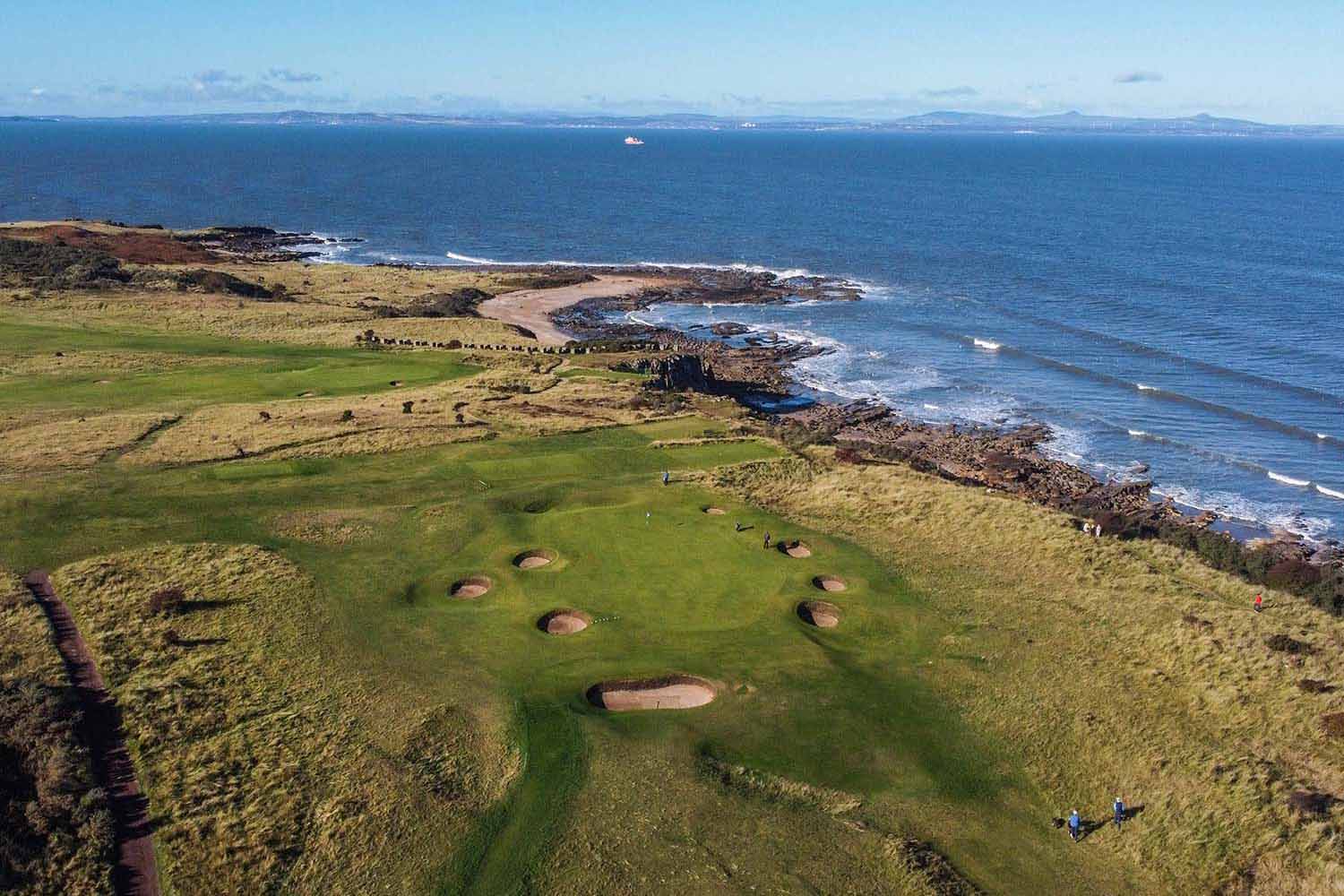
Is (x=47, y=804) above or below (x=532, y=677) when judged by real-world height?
above

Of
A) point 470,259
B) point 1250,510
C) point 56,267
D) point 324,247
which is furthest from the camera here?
point 324,247

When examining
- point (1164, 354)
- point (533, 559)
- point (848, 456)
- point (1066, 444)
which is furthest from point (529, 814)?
point (1164, 354)

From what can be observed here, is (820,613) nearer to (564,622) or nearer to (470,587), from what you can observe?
(564,622)

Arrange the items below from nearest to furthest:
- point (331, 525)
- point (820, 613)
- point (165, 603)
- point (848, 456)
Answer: point (165, 603) < point (820, 613) < point (331, 525) < point (848, 456)

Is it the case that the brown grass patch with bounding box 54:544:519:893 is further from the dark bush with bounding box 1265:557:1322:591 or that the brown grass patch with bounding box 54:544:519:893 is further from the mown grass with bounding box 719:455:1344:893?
the dark bush with bounding box 1265:557:1322:591

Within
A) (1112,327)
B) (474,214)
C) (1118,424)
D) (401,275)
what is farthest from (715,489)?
(474,214)

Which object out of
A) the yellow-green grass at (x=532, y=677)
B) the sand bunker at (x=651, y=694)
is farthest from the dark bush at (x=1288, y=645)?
Answer: the sand bunker at (x=651, y=694)

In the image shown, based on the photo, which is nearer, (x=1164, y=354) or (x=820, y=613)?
(x=820, y=613)
